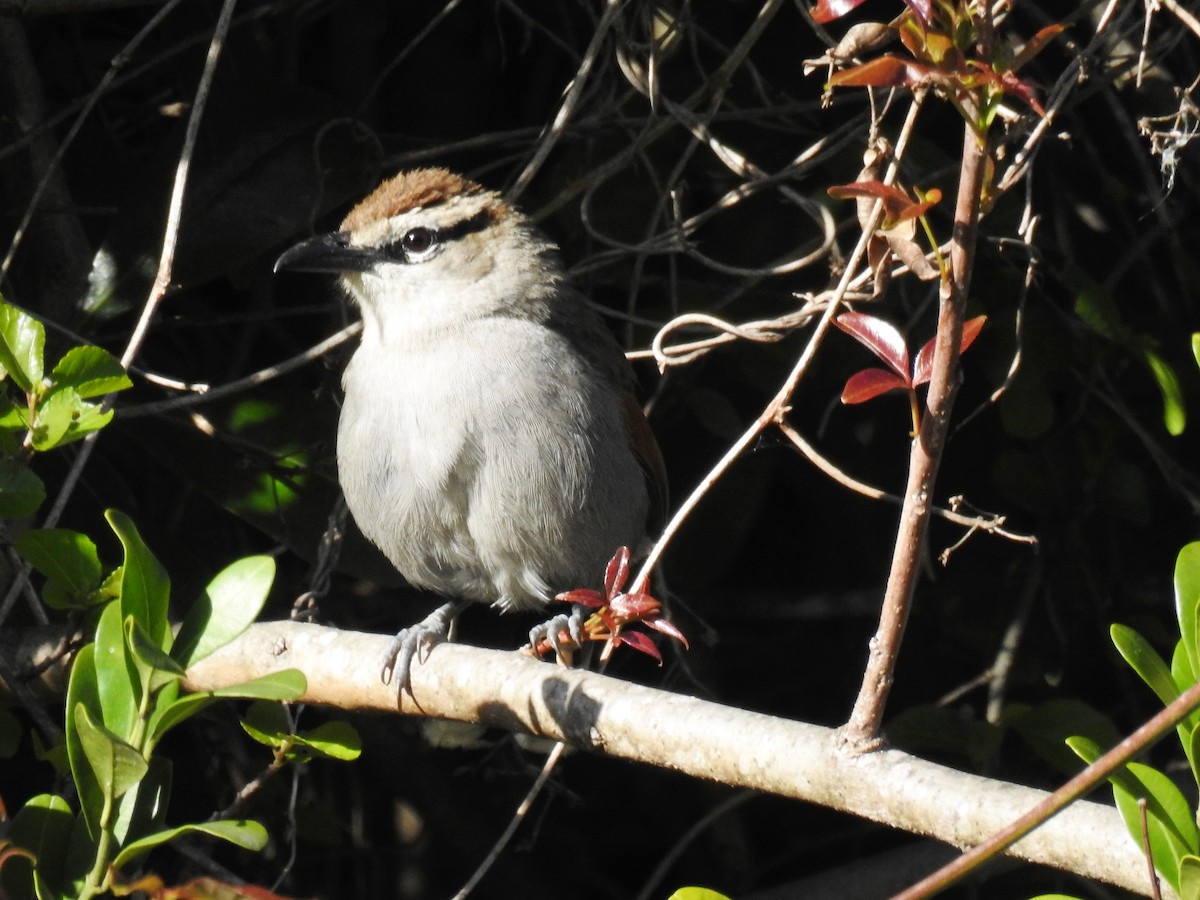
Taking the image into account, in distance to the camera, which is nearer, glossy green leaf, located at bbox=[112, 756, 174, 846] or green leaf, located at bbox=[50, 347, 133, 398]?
glossy green leaf, located at bbox=[112, 756, 174, 846]

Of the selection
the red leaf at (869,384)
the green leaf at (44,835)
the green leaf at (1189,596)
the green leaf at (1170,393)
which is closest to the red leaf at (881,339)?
the red leaf at (869,384)

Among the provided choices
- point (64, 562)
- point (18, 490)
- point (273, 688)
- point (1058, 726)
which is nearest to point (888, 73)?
point (273, 688)

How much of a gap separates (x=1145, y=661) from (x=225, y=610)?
5.07 feet

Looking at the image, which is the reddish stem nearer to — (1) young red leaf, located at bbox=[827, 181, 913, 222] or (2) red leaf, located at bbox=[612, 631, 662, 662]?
(1) young red leaf, located at bbox=[827, 181, 913, 222]

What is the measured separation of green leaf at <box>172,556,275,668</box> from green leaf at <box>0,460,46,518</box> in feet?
1.26

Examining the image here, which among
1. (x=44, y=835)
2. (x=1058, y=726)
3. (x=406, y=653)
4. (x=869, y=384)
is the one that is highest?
(x=869, y=384)

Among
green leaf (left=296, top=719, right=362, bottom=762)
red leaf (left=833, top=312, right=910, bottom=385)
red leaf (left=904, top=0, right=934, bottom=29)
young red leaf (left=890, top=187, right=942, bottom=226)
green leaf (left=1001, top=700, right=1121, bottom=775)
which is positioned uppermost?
red leaf (left=904, top=0, right=934, bottom=29)

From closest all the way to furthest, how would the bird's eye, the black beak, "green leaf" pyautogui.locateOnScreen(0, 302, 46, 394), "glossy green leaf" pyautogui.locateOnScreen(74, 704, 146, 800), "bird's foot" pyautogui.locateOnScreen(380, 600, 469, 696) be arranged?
1. "glossy green leaf" pyautogui.locateOnScreen(74, 704, 146, 800)
2. "green leaf" pyautogui.locateOnScreen(0, 302, 46, 394)
3. "bird's foot" pyautogui.locateOnScreen(380, 600, 469, 696)
4. the black beak
5. the bird's eye

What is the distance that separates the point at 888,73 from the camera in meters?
1.76

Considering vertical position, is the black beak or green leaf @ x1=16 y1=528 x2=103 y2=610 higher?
the black beak

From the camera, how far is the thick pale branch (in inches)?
79.6

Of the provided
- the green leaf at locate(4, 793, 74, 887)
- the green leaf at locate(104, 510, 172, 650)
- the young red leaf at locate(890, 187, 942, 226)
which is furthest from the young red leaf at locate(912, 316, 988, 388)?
Answer: the green leaf at locate(4, 793, 74, 887)

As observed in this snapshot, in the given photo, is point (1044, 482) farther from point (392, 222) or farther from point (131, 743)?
point (131, 743)

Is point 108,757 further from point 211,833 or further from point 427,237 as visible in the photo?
point 427,237
